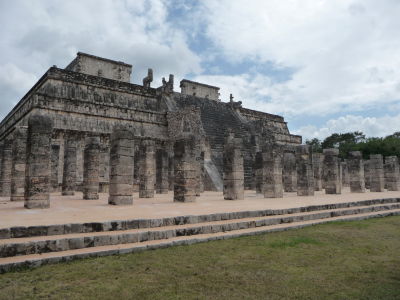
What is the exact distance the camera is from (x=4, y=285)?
3291mm

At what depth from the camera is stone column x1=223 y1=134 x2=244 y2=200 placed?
12.3 meters

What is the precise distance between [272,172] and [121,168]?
700 cm

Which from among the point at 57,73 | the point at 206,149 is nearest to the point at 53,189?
the point at 57,73

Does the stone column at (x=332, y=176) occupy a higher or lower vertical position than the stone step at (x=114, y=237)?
higher

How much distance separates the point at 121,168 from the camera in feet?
32.8

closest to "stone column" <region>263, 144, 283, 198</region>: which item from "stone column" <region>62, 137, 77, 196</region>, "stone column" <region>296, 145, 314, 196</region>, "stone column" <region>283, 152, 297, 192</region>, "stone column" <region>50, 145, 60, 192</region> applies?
"stone column" <region>296, 145, 314, 196</region>

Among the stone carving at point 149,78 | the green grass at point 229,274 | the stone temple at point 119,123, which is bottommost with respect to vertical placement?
the green grass at point 229,274

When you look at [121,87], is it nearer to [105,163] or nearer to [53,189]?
[105,163]

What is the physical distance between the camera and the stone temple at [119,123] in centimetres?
1464

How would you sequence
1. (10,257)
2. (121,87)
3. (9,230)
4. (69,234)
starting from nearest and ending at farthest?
(10,257) < (9,230) < (69,234) < (121,87)

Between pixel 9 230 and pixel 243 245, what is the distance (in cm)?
359

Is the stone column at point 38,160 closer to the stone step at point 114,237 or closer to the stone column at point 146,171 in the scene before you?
the stone step at point 114,237

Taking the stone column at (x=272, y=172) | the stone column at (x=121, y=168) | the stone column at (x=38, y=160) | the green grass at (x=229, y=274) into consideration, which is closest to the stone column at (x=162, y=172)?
the stone column at (x=272, y=172)

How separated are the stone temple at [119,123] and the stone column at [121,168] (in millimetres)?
3067
